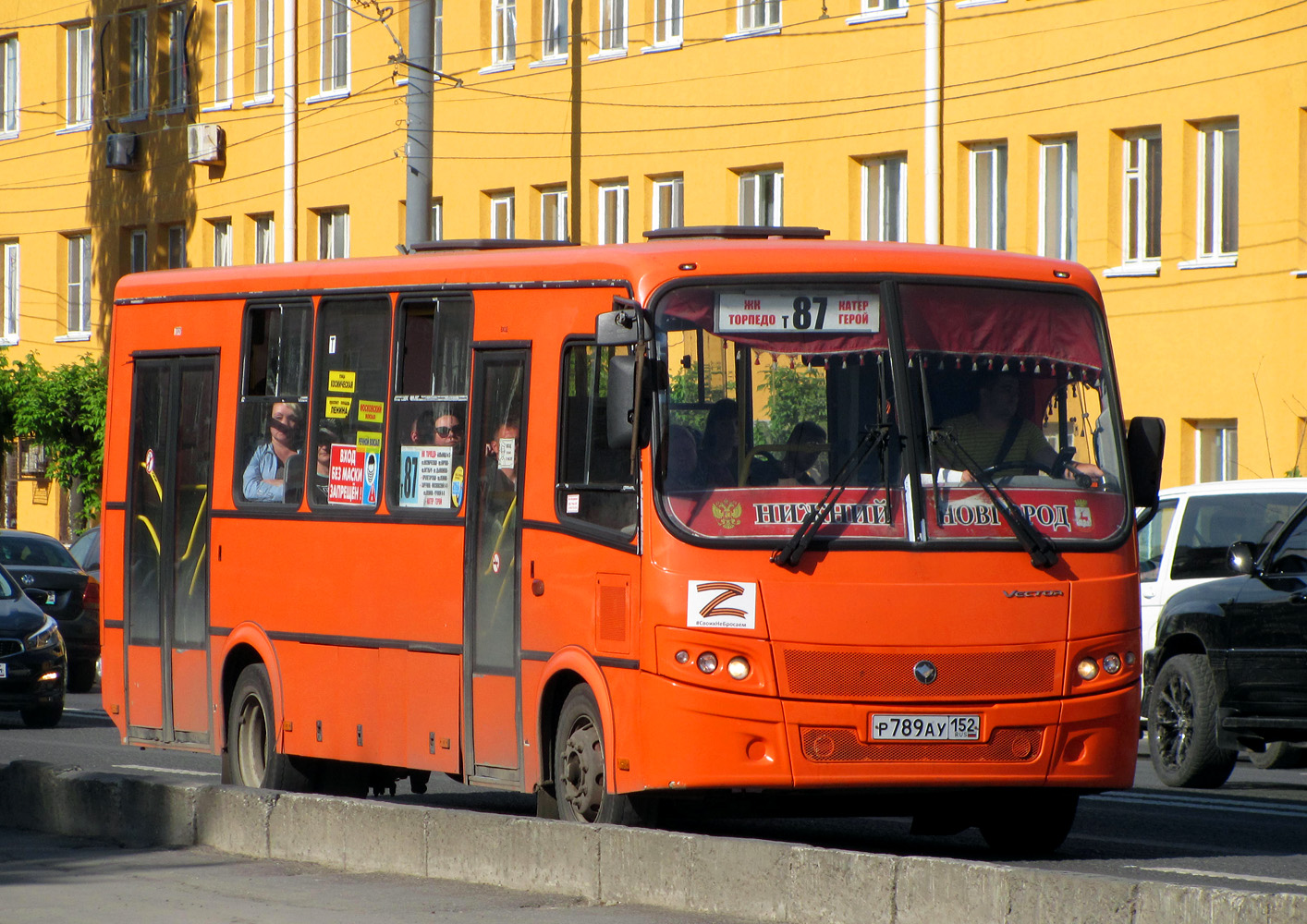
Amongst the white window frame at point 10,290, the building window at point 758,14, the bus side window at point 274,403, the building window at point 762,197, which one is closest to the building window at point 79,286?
the white window frame at point 10,290

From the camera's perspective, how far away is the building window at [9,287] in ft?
163

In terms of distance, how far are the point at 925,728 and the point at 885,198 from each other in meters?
22.1

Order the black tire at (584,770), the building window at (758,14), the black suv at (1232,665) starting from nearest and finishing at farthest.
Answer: the black tire at (584,770), the black suv at (1232,665), the building window at (758,14)

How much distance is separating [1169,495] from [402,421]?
7.45 m

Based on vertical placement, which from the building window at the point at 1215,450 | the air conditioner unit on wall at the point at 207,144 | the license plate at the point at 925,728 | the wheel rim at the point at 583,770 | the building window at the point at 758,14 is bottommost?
the wheel rim at the point at 583,770

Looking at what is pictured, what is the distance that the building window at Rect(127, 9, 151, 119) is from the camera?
153 ft

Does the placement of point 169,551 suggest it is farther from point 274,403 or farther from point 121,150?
point 121,150

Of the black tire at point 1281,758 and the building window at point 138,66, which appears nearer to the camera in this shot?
the black tire at point 1281,758

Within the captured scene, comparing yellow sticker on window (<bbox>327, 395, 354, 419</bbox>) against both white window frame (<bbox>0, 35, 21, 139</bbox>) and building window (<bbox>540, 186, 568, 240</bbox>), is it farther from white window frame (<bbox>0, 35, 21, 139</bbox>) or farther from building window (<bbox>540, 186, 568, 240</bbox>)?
white window frame (<bbox>0, 35, 21, 139</bbox>)

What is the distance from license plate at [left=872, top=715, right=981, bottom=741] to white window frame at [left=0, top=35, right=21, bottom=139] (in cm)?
4308

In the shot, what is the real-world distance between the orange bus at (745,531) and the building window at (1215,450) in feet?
55.6

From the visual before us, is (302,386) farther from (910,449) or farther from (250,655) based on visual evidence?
(910,449)

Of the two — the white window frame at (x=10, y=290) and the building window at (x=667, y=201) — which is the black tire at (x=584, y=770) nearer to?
the building window at (x=667, y=201)

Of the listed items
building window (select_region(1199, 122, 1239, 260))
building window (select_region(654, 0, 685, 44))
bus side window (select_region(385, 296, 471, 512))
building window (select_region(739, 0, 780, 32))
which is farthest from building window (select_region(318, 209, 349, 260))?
bus side window (select_region(385, 296, 471, 512))
